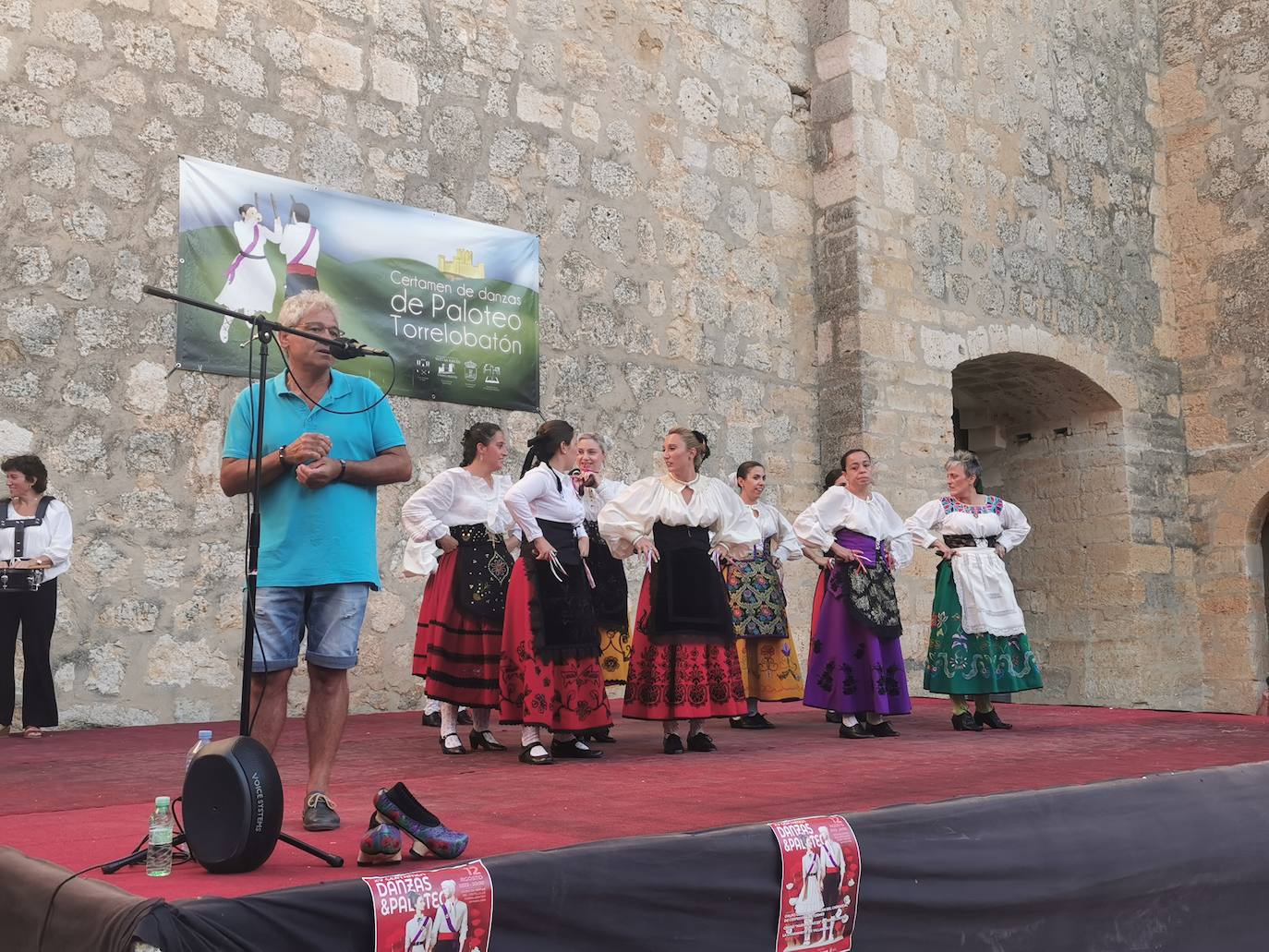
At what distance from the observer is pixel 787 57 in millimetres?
8727

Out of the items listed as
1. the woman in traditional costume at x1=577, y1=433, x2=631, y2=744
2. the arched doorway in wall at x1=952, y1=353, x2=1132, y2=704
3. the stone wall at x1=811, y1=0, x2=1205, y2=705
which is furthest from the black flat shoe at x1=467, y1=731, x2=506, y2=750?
the arched doorway in wall at x1=952, y1=353, x2=1132, y2=704

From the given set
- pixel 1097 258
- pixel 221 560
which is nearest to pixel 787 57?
pixel 1097 258

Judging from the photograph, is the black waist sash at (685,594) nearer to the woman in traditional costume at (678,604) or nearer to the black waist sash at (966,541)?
the woman in traditional costume at (678,604)

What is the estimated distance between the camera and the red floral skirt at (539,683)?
15.3 ft

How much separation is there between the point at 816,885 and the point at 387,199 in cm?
520

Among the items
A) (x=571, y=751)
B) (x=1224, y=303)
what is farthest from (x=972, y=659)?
(x=1224, y=303)

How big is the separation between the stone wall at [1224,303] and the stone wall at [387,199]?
3819 millimetres

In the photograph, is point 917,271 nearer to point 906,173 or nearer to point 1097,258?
point 906,173

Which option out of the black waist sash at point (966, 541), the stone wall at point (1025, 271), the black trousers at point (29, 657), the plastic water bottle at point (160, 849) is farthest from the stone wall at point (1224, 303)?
the plastic water bottle at point (160, 849)

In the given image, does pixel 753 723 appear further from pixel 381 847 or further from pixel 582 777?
pixel 381 847

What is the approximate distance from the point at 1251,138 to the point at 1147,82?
1077 mm

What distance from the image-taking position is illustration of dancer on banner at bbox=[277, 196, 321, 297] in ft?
21.0

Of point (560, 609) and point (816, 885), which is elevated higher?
point (560, 609)

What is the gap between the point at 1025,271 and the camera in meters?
9.47
